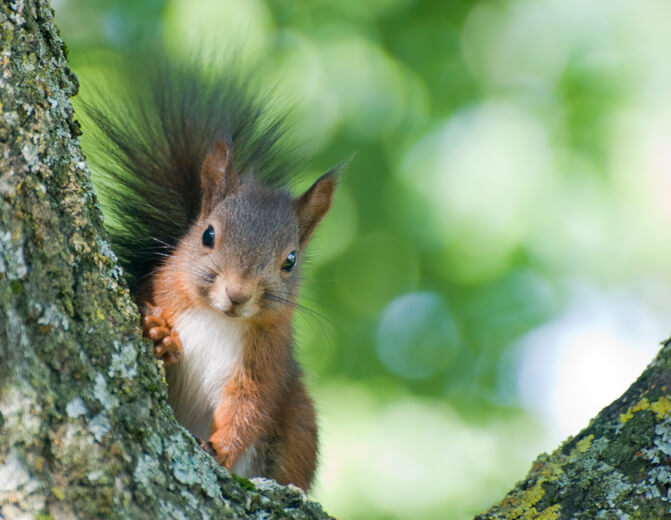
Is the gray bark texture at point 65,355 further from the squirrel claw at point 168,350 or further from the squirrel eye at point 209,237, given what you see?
the squirrel eye at point 209,237

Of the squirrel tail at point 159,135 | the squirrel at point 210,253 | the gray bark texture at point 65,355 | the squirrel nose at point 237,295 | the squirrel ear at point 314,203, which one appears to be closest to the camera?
the gray bark texture at point 65,355

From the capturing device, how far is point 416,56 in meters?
5.28

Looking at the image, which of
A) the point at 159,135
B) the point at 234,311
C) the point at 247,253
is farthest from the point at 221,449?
the point at 159,135

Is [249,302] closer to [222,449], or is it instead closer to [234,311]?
[234,311]

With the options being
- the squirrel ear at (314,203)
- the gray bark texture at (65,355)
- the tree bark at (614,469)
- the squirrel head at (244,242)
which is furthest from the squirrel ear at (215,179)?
the tree bark at (614,469)

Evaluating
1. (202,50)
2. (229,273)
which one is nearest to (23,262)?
(229,273)

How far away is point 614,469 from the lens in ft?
6.54

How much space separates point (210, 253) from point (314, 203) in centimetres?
55

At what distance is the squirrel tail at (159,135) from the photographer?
8.82 feet

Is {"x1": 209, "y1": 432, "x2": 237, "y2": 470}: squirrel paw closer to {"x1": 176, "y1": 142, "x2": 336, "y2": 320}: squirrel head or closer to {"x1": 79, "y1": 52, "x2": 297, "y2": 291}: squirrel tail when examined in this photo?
{"x1": 176, "y1": 142, "x2": 336, "y2": 320}: squirrel head

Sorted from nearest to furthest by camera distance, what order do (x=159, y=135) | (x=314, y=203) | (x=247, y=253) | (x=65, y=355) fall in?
(x=65, y=355) → (x=247, y=253) → (x=159, y=135) → (x=314, y=203)

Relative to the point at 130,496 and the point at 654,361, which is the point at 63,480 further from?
the point at 654,361

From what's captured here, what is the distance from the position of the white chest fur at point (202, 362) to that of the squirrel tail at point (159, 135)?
0.94 ft

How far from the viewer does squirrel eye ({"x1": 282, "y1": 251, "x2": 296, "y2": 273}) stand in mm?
2766
